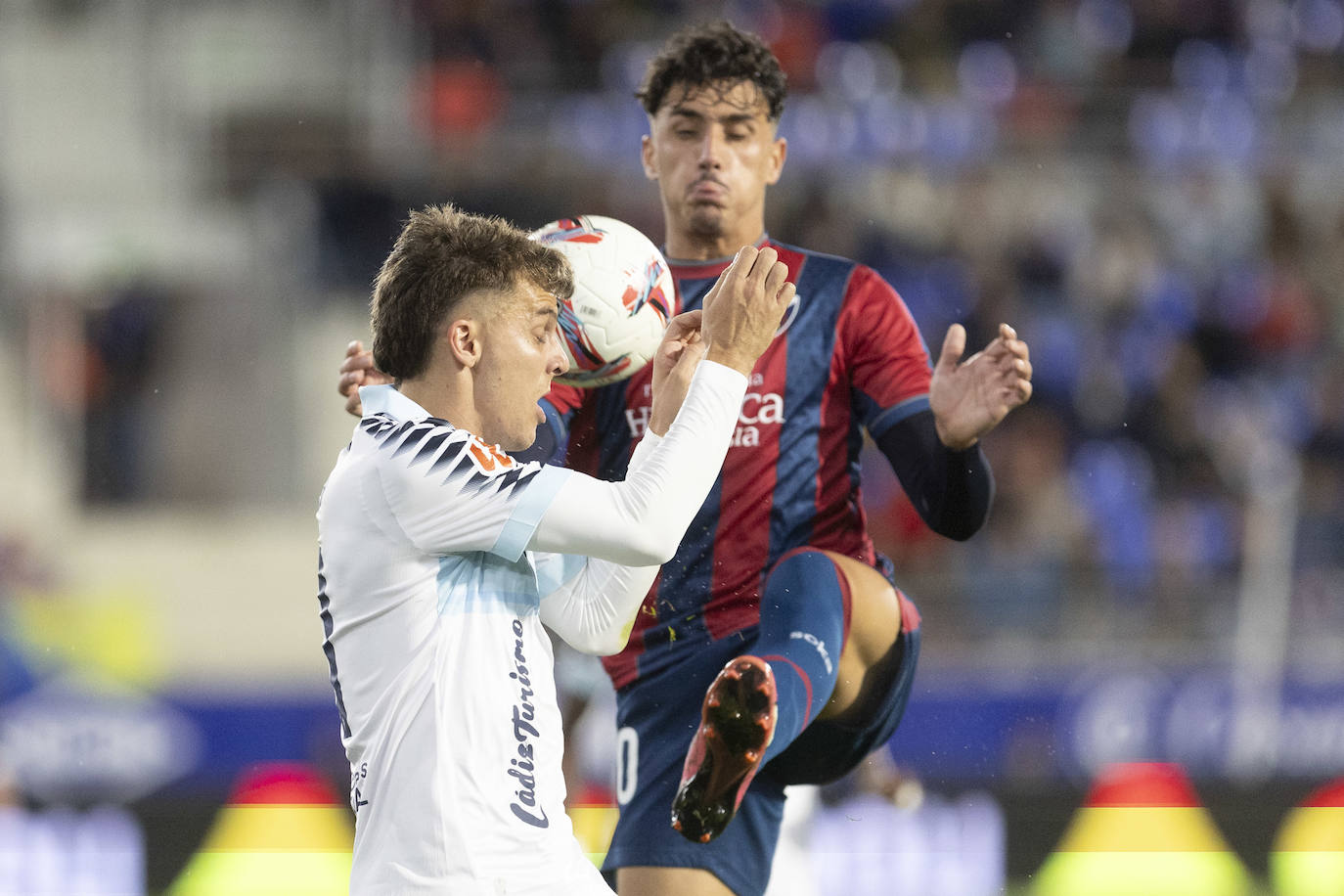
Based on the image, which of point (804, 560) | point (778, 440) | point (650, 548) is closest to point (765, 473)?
point (778, 440)

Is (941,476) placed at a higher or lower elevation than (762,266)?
lower

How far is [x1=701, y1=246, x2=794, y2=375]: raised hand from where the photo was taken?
2.96 metres

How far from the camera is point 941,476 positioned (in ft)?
12.4

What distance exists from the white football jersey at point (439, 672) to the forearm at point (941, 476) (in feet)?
4.08

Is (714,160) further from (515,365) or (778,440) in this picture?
(515,365)

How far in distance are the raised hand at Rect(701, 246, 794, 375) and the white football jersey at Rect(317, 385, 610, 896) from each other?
1.29 ft

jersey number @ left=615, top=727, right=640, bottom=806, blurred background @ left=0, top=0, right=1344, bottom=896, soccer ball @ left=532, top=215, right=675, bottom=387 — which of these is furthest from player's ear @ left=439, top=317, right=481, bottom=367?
blurred background @ left=0, top=0, right=1344, bottom=896

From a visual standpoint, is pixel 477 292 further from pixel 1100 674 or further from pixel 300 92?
pixel 300 92

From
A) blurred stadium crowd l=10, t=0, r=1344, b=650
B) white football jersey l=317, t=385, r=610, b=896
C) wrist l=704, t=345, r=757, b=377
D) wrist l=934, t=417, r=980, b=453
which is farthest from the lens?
blurred stadium crowd l=10, t=0, r=1344, b=650

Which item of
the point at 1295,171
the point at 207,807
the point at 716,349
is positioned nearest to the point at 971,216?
the point at 1295,171

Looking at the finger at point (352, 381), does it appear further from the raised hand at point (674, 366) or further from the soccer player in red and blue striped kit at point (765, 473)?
the raised hand at point (674, 366)

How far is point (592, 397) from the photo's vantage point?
13.0 feet

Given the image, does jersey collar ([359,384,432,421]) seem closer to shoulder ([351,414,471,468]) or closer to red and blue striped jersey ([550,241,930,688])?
shoulder ([351,414,471,468])

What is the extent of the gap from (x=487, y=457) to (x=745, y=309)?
1.76 feet
